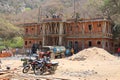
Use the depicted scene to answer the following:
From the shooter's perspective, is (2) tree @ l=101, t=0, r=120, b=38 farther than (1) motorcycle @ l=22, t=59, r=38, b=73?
Yes

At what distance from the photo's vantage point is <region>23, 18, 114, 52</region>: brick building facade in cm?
4028

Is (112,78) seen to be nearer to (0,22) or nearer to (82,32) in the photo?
(82,32)

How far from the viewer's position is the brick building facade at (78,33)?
40.3 meters

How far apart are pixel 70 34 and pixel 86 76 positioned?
25.3m

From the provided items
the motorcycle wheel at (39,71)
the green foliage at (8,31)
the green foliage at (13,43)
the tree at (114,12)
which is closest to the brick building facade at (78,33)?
the tree at (114,12)

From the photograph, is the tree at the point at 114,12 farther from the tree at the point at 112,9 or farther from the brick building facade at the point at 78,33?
the brick building facade at the point at 78,33

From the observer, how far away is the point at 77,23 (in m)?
42.8

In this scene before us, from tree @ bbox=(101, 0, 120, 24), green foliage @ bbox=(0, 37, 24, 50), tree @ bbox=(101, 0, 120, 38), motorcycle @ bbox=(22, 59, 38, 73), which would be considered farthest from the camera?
green foliage @ bbox=(0, 37, 24, 50)

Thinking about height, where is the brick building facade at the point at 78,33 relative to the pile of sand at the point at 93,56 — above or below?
above

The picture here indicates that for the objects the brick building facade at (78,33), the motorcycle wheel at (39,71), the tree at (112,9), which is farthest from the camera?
the tree at (112,9)

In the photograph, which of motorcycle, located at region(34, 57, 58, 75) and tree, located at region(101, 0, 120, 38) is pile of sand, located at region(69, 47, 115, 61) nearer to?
motorcycle, located at region(34, 57, 58, 75)

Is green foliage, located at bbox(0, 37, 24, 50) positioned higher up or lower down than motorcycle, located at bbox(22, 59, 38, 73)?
lower down

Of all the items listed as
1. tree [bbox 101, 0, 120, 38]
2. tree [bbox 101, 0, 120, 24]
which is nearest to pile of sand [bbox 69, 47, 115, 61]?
tree [bbox 101, 0, 120, 38]

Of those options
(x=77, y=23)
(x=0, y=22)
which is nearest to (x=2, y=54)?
(x=77, y=23)
